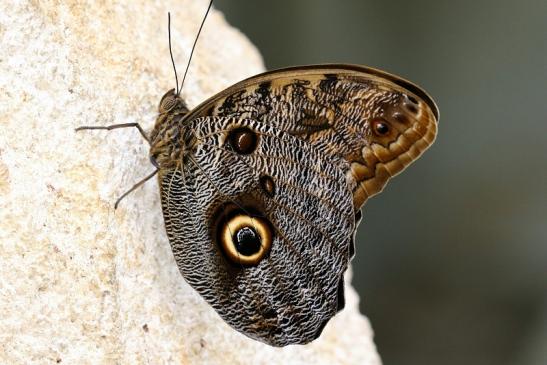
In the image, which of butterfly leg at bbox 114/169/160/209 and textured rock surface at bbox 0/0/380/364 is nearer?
textured rock surface at bbox 0/0/380/364

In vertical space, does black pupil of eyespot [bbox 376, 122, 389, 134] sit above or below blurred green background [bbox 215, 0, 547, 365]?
above

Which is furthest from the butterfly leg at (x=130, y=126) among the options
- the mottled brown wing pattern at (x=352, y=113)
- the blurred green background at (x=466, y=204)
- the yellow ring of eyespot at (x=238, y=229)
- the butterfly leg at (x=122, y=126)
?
the blurred green background at (x=466, y=204)

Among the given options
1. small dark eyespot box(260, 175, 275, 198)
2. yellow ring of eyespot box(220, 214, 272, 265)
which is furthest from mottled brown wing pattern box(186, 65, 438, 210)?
yellow ring of eyespot box(220, 214, 272, 265)

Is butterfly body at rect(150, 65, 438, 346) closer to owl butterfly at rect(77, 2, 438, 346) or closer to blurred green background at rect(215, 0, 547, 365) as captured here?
owl butterfly at rect(77, 2, 438, 346)

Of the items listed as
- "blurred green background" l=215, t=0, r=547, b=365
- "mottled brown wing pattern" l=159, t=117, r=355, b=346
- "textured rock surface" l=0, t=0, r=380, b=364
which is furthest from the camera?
"blurred green background" l=215, t=0, r=547, b=365

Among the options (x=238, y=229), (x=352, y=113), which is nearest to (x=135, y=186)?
(x=238, y=229)

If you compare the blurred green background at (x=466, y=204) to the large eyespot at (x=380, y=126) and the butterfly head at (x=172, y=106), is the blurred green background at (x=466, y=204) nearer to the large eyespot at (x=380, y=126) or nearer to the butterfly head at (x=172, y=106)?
the large eyespot at (x=380, y=126)

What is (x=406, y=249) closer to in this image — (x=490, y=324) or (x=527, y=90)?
(x=490, y=324)

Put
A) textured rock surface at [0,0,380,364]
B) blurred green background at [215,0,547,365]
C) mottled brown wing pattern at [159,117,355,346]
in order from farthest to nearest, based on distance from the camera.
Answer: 1. blurred green background at [215,0,547,365]
2. mottled brown wing pattern at [159,117,355,346]
3. textured rock surface at [0,0,380,364]
